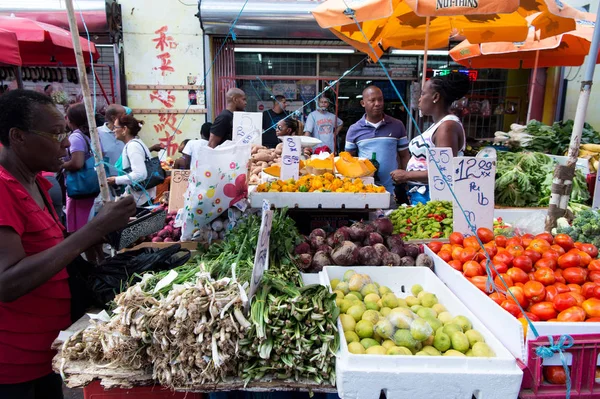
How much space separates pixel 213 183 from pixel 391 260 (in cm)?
132

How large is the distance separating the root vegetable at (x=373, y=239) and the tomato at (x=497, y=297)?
92cm

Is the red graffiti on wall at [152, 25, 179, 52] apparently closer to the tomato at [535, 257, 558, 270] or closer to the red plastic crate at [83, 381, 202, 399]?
the red plastic crate at [83, 381, 202, 399]

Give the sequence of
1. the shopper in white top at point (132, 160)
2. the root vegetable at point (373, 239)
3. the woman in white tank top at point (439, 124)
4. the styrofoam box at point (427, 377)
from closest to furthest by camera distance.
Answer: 1. the styrofoam box at point (427, 377)
2. the root vegetable at point (373, 239)
3. the woman in white tank top at point (439, 124)
4. the shopper in white top at point (132, 160)

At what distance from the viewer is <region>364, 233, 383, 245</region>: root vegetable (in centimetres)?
291

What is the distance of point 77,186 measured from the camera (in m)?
4.70

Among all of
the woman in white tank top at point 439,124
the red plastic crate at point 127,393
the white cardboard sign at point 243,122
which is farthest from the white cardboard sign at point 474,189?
the white cardboard sign at point 243,122

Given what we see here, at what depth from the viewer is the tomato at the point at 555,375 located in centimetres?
168

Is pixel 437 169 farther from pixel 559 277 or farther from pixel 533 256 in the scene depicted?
pixel 559 277

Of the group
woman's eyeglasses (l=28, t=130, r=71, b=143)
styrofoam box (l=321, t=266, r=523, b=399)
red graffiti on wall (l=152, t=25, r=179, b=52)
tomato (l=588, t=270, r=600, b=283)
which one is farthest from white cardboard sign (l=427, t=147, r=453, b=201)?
red graffiti on wall (l=152, t=25, r=179, b=52)

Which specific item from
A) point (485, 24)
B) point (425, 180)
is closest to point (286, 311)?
point (425, 180)

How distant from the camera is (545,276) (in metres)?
2.22

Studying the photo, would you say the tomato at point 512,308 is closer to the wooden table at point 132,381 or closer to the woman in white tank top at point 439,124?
the wooden table at point 132,381

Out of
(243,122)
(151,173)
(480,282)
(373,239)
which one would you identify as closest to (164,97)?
(243,122)

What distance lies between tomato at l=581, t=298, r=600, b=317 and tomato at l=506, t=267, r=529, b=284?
300mm
